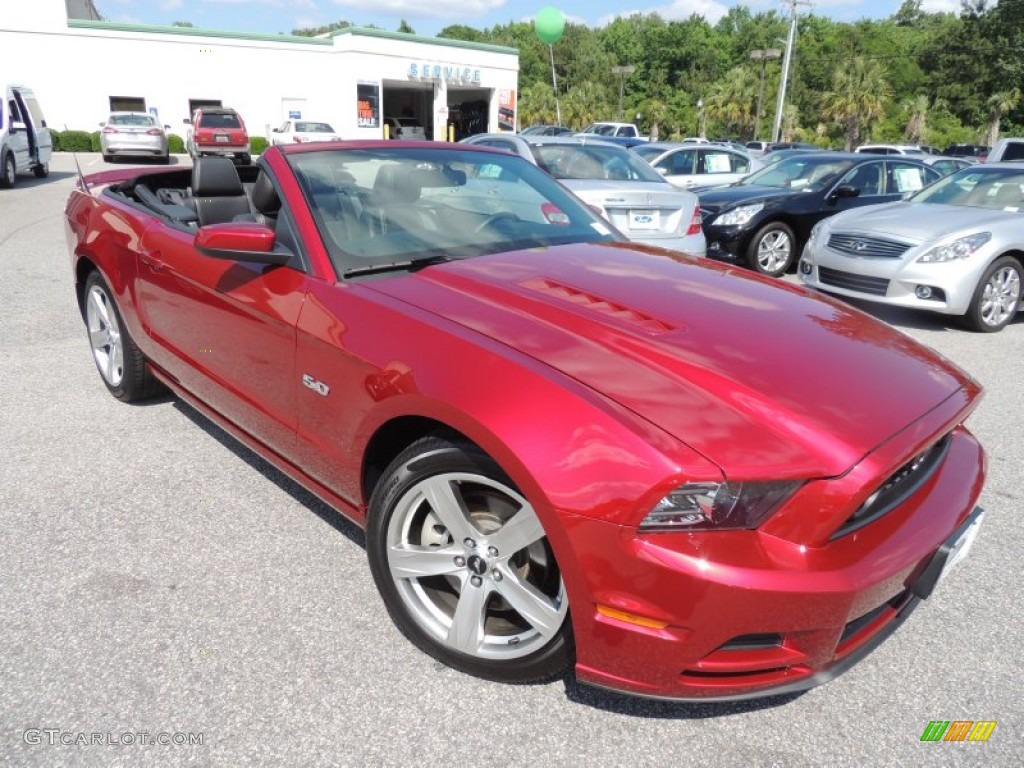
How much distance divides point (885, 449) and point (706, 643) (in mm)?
649

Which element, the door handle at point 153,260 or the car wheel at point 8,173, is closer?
the door handle at point 153,260

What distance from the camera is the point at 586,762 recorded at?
6.36ft

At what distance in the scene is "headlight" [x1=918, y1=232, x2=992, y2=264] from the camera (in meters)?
6.35

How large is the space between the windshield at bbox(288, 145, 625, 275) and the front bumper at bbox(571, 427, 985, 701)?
147 centimetres

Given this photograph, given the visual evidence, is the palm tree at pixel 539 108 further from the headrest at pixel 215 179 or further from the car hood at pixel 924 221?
the headrest at pixel 215 179

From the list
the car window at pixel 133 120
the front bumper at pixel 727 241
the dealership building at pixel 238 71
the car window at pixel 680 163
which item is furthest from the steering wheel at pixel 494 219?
the dealership building at pixel 238 71

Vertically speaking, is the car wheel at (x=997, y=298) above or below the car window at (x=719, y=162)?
below

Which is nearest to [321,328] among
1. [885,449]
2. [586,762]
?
[586,762]

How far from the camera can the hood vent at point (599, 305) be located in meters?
2.25

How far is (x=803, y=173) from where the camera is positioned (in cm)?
961

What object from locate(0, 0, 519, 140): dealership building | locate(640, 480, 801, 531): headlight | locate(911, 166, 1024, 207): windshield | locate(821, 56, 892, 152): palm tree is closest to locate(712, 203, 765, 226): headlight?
locate(911, 166, 1024, 207): windshield

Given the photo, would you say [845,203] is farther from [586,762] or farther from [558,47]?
[558,47]

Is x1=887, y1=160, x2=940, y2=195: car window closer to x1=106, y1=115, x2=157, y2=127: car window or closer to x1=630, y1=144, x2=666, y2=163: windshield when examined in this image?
x1=630, y1=144, x2=666, y2=163: windshield

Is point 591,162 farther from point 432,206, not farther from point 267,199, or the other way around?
point 267,199
